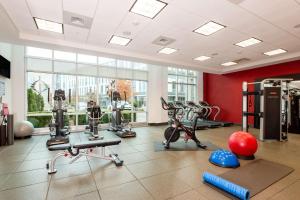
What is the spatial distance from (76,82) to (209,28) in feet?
19.7

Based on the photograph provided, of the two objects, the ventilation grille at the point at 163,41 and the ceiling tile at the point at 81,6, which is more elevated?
the ceiling tile at the point at 81,6

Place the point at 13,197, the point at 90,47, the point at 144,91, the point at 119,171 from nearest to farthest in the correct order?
the point at 13,197, the point at 119,171, the point at 90,47, the point at 144,91

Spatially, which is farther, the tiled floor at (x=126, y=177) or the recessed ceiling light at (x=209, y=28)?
the recessed ceiling light at (x=209, y=28)

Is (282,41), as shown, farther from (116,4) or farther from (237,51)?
(116,4)

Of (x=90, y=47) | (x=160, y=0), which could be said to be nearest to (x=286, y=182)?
(x=160, y=0)

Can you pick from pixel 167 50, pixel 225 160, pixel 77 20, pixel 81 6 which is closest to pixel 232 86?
pixel 167 50

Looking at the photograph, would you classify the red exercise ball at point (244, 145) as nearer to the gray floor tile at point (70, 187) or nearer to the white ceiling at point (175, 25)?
the white ceiling at point (175, 25)

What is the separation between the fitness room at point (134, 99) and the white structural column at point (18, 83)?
38 mm

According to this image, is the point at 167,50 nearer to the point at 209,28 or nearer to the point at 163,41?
the point at 163,41

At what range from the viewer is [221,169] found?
3.23 m

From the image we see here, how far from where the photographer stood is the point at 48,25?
419 cm

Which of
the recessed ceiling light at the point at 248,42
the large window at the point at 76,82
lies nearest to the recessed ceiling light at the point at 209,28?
the recessed ceiling light at the point at 248,42

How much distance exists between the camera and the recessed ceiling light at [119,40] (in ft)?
16.4

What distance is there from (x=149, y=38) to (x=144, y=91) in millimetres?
4532
